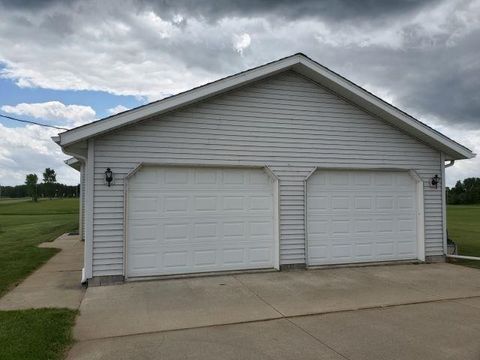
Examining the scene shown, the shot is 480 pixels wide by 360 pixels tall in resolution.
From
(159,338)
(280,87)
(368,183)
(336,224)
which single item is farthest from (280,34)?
(159,338)

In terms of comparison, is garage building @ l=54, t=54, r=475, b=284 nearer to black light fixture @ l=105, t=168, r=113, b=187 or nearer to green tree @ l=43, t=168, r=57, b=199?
black light fixture @ l=105, t=168, r=113, b=187

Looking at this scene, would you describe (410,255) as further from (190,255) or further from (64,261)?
(64,261)

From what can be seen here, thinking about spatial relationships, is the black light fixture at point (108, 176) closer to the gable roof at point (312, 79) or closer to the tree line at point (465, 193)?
the gable roof at point (312, 79)

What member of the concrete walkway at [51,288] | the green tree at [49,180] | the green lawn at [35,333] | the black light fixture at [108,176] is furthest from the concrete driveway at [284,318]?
the green tree at [49,180]

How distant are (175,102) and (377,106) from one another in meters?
4.54

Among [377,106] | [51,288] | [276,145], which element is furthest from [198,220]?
[377,106]

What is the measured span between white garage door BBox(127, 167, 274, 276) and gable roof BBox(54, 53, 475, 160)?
1187mm

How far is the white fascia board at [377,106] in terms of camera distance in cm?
902

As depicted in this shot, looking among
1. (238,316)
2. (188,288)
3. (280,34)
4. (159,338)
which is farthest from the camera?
(280,34)

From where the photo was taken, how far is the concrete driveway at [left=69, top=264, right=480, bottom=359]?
458 centimetres

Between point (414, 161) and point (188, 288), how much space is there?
20.8 feet

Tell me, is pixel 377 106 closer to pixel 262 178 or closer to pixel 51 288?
pixel 262 178

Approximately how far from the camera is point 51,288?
24.5 feet

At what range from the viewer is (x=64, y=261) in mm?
10367
